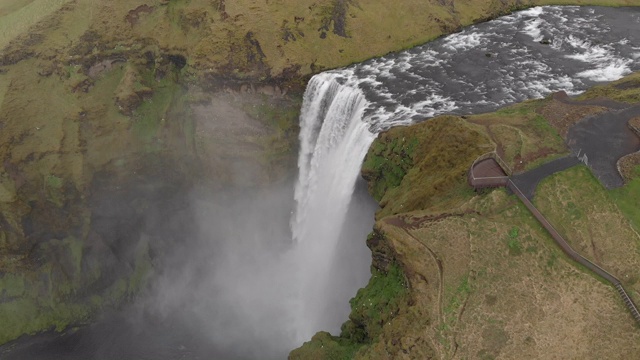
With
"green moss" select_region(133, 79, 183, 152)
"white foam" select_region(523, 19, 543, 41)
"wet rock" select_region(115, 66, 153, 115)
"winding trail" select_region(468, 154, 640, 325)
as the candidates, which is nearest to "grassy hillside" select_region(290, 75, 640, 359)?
"winding trail" select_region(468, 154, 640, 325)

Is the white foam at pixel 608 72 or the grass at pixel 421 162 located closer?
the grass at pixel 421 162

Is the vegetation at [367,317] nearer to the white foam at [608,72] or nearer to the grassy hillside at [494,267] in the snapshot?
the grassy hillside at [494,267]

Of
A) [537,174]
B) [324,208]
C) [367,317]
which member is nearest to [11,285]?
[324,208]

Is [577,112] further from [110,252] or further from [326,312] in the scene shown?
[110,252]

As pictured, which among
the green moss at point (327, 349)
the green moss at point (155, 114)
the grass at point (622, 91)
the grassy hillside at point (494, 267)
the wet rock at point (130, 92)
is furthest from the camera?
the green moss at point (155, 114)

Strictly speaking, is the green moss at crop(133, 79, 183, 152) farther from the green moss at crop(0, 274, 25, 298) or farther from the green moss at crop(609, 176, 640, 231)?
the green moss at crop(609, 176, 640, 231)

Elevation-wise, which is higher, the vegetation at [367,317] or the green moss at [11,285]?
the vegetation at [367,317]

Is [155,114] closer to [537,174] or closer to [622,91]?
[537,174]

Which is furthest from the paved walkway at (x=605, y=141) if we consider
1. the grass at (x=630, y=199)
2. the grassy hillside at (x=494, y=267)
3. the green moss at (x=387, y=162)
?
the green moss at (x=387, y=162)
